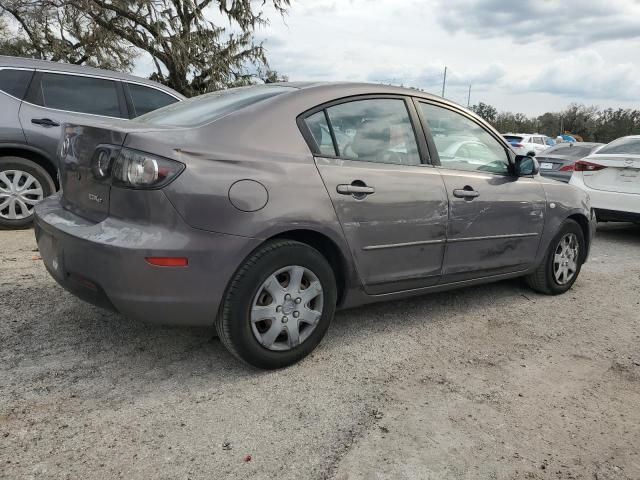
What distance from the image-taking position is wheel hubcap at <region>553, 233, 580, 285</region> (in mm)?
4793

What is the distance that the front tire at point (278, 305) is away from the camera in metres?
2.84

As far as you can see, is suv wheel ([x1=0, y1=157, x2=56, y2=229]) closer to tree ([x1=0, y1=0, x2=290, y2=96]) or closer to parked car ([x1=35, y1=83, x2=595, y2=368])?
parked car ([x1=35, y1=83, x2=595, y2=368])

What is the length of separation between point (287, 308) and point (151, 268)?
30.1 inches

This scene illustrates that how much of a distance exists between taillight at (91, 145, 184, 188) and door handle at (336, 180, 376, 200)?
3.04ft

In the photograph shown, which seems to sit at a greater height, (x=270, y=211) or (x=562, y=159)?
(x=270, y=211)

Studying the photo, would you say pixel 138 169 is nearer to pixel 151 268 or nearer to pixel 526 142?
pixel 151 268

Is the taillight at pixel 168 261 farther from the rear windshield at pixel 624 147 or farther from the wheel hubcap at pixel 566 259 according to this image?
the rear windshield at pixel 624 147

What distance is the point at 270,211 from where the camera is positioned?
112 inches

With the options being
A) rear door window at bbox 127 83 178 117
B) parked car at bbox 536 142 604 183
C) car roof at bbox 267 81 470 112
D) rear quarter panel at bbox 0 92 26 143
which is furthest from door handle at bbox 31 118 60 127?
parked car at bbox 536 142 604 183


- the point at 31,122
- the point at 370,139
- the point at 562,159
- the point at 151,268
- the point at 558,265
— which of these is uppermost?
the point at 31,122

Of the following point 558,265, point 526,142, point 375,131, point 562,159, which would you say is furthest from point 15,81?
point 526,142

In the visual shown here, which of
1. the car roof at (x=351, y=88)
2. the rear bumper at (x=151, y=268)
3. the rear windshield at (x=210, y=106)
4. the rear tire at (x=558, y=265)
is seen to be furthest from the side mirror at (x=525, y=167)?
the rear bumper at (x=151, y=268)

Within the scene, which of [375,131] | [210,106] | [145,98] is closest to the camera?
[210,106]

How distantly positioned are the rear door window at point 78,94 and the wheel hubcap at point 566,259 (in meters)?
4.79
